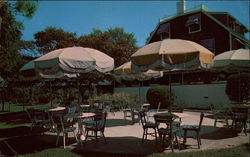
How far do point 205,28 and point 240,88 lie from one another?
481 inches

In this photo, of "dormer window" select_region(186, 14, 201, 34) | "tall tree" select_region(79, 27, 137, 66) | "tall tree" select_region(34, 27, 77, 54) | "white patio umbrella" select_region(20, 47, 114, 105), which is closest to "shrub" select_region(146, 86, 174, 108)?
"tall tree" select_region(79, 27, 137, 66)

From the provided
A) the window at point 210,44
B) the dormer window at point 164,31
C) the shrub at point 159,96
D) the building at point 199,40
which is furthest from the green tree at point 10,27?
the window at point 210,44

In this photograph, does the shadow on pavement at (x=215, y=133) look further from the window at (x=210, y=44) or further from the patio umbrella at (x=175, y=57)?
the window at (x=210, y=44)

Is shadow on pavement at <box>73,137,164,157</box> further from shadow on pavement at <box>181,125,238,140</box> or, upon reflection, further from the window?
the window

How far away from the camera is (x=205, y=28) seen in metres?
23.5

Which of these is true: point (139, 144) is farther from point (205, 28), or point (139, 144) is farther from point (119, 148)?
point (205, 28)

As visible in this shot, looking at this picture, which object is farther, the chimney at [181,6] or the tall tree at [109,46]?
the chimney at [181,6]

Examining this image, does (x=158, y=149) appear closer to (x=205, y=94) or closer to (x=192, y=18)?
(x=205, y=94)

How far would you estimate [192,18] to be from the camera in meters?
24.2

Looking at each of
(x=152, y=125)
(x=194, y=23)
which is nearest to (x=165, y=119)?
(x=152, y=125)

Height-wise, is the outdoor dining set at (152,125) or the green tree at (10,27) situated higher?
the green tree at (10,27)

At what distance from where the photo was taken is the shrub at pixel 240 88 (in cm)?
1311

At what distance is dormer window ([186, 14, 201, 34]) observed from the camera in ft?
77.7

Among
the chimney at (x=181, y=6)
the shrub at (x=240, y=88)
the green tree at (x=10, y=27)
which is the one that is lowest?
the shrub at (x=240, y=88)
